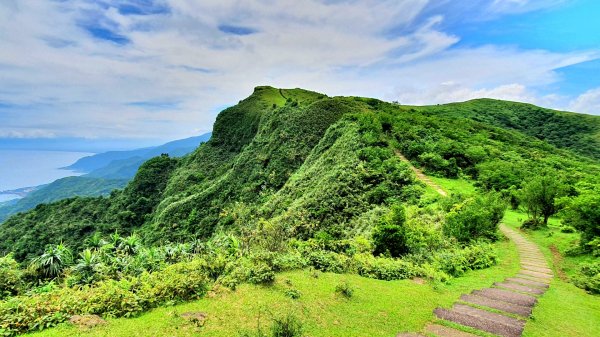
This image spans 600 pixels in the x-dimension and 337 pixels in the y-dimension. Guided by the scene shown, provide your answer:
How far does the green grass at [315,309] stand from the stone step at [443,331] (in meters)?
0.29

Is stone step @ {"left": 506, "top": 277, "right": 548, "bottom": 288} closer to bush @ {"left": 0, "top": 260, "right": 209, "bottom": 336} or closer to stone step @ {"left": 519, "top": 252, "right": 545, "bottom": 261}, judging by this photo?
stone step @ {"left": 519, "top": 252, "right": 545, "bottom": 261}

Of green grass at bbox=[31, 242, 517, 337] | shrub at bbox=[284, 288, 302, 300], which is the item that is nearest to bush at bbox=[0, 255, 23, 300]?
green grass at bbox=[31, 242, 517, 337]

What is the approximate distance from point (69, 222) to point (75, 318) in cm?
9158

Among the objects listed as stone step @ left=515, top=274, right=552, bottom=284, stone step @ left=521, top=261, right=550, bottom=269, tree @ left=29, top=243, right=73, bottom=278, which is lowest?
tree @ left=29, top=243, right=73, bottom=278

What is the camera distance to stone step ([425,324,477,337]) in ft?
33.1

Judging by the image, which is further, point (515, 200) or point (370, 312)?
point (515, 200)

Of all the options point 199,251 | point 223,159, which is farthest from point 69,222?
point 199,251

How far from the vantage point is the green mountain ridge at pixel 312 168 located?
3234 centimetres

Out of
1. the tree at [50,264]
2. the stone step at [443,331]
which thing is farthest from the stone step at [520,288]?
the tree at [50,264]

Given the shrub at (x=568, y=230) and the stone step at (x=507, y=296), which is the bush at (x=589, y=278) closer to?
the stone step at (x=507, y=296)

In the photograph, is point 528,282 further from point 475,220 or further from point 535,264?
point 475,220

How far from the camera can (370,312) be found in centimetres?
1139

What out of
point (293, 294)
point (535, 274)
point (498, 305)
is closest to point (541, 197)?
point (535, 274)

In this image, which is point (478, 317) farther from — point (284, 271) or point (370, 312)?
point (284, 271)
